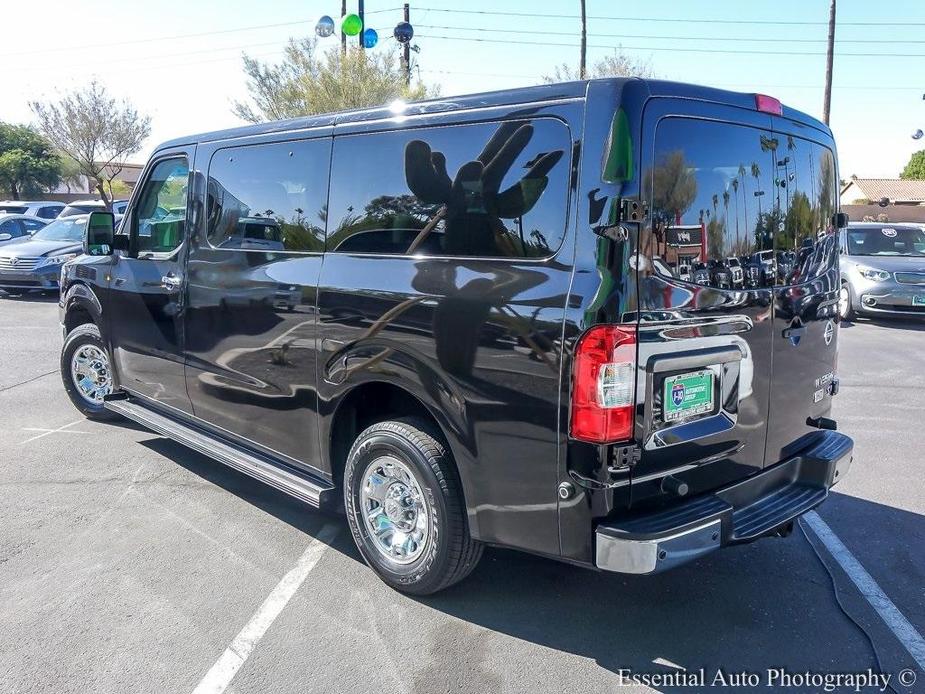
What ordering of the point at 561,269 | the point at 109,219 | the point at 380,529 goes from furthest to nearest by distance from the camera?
the point at 109,219 < the point at 380,529 < the point at 561,269

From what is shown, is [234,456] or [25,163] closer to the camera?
[234,456]

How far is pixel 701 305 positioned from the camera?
9.99ft

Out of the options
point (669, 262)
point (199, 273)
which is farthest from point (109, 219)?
point (669, 262)

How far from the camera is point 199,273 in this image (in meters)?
4.77

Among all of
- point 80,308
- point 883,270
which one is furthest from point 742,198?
point 883,270

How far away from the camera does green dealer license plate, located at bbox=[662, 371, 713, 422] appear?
3.00 metres

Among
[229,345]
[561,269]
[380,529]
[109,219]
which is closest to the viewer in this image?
[561,269]

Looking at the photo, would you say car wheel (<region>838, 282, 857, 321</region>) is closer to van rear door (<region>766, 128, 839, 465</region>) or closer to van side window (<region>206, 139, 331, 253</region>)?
van rear door (<region>766, 128, 839, 465</region>)

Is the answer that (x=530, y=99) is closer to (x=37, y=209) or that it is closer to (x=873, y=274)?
(x=873, y=274)

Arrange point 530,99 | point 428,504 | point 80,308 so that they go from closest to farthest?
point 530,99
point 428,504
point 80,308

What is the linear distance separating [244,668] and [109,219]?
367 cm

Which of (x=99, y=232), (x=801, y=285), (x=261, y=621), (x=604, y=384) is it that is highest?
(x=99, y=232)

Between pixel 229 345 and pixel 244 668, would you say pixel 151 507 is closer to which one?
pixel 229 345

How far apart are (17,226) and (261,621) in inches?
695
